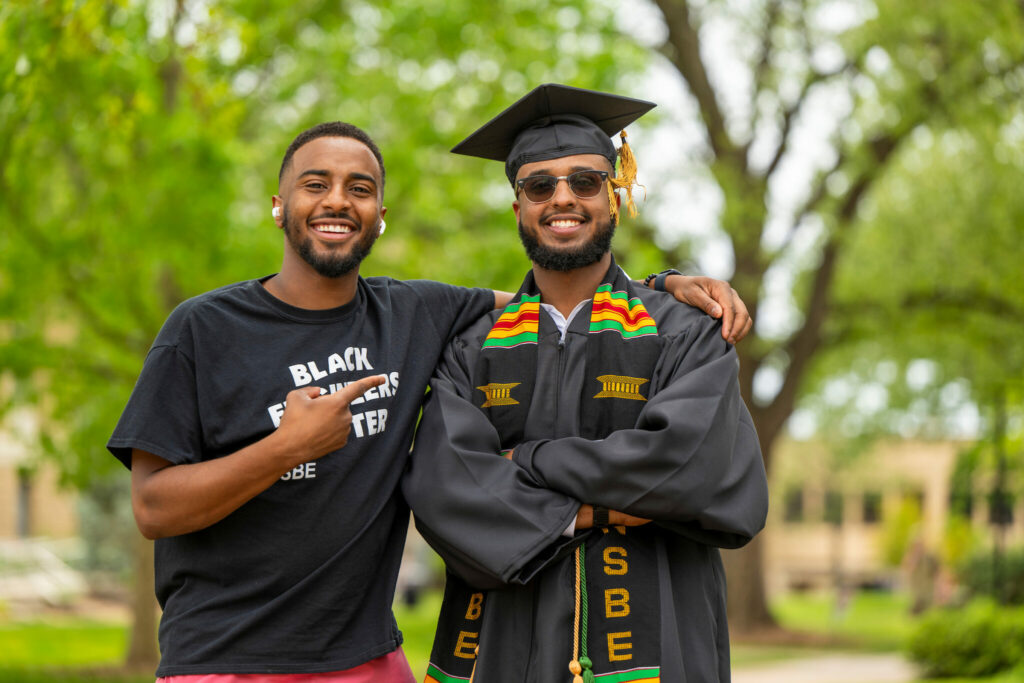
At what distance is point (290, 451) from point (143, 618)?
11136 mm

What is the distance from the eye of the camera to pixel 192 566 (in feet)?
10.2

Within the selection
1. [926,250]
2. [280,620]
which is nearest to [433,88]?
[926,250]

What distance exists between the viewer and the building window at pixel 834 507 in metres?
44.3

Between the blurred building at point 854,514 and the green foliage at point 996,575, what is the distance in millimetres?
18197

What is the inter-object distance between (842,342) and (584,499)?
14.6 meters

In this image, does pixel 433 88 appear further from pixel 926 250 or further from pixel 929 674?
pixel 929 674

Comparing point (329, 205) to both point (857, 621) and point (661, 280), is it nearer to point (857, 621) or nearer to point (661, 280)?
point (661, 280)

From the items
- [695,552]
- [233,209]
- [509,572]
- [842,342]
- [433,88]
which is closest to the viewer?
[509,572]

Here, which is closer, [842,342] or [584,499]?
[584,499]

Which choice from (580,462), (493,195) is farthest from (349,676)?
(493,195)

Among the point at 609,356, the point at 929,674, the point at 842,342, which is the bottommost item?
the point at 929,674

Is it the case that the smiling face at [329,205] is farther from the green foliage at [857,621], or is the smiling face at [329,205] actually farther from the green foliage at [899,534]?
the green foliage at [899,534]

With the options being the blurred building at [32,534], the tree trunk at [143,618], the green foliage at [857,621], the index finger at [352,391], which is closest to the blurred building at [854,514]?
the green foliage at [857,621]

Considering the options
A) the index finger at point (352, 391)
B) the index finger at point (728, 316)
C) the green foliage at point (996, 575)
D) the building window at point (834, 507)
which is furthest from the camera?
the building window at point (834, 507)
